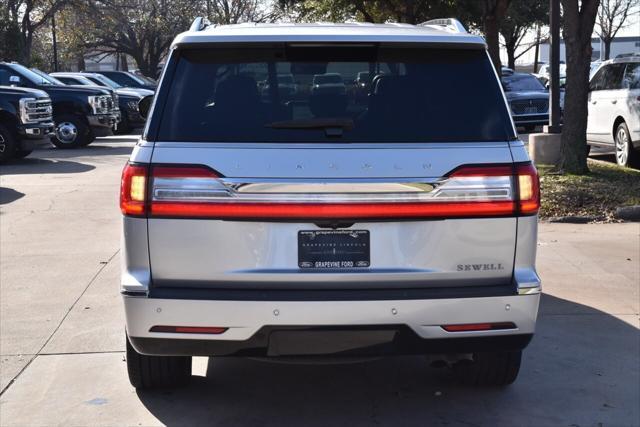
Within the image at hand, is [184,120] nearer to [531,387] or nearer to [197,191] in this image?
[197,191]

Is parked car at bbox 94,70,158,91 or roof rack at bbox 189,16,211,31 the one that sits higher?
roof rack at bbox 189,16,211,31

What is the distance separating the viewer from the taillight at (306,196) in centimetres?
414

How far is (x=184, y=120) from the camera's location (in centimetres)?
431

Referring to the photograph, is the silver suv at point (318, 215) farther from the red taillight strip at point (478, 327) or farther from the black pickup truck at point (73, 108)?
the black pickup truck at point (73, 108)

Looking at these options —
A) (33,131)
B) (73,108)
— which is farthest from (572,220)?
(73,108)

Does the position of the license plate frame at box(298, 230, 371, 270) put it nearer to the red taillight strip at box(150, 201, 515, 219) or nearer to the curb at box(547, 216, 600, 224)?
the red taillight strip at box(150, 201, 515, 219)

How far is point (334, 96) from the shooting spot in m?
4.48

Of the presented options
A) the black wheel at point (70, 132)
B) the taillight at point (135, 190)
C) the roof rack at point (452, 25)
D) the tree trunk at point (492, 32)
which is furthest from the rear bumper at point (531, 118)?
the taillight at point (135, 190)

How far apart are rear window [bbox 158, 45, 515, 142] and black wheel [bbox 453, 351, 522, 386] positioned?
1402mm

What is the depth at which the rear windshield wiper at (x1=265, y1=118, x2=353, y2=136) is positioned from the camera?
4.27 metres

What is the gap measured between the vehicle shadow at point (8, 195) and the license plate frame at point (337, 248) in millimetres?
9443

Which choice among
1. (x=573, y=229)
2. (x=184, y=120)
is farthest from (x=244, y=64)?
(x=573, y=229)

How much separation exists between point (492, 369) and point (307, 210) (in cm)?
176

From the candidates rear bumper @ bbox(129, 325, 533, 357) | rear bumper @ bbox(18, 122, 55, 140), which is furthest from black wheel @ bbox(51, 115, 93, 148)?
rear bumper @ bbox(129, 325, 533, 357)
